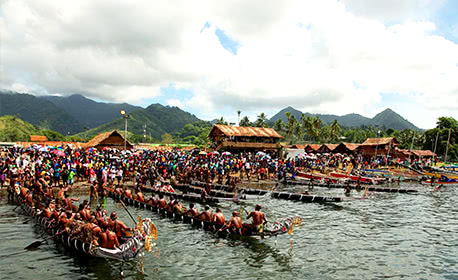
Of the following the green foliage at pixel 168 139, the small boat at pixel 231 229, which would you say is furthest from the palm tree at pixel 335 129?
the small boat at pixel 231 229

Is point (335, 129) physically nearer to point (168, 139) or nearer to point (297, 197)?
point (168, 139)

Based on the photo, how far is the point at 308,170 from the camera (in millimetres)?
49344

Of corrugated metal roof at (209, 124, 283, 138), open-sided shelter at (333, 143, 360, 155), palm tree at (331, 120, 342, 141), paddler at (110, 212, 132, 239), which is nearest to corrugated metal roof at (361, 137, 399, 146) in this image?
open-sided shelter at (333, 143, 360, 155)

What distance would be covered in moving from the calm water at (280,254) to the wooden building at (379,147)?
48.0 metres

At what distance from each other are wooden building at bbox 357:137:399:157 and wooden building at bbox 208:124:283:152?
23.8 meters

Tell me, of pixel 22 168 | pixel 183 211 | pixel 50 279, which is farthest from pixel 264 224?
pixel 22 168

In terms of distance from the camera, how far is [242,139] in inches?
2282

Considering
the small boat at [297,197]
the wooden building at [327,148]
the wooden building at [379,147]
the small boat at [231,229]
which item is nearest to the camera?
the small boat at [231,229]

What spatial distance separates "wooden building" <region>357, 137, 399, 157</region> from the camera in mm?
66312

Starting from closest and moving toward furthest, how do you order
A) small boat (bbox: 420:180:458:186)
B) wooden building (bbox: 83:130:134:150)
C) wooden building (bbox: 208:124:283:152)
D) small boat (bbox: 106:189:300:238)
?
small boat (bbox: 106:189:300:238) < small boat (bbox: 420:180:458:186) < wooden building (bbox: 83:130:134:150) < wooden building (bbox: 208:124:283:152)

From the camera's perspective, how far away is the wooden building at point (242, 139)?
180 ft

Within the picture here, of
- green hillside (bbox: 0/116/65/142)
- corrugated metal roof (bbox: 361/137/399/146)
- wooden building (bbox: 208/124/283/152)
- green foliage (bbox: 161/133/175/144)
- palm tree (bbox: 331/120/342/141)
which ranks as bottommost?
green hillside (bbox: 0/116/65/142)

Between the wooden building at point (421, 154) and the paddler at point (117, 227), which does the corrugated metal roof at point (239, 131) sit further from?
the paddler at point (117, 227)

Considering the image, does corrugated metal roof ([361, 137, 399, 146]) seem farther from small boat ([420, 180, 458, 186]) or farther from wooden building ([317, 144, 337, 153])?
small boat ([420, 180, 458, 186])
